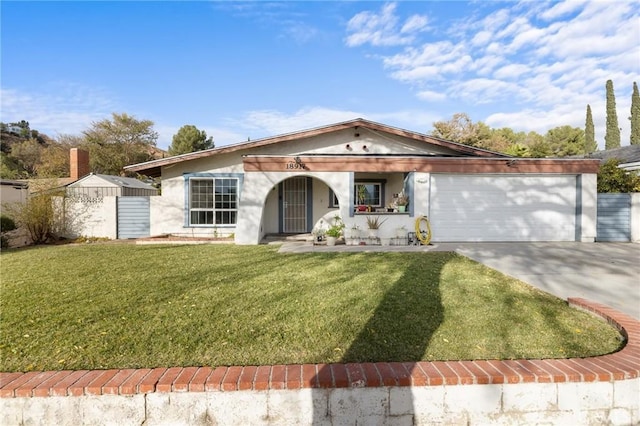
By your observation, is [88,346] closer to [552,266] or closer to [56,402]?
[56,402]

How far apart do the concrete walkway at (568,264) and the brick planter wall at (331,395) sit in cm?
237

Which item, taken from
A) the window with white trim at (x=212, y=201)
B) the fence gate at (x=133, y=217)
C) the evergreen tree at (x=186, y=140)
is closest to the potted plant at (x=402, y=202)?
the window with white trim at (x=212, y=201)

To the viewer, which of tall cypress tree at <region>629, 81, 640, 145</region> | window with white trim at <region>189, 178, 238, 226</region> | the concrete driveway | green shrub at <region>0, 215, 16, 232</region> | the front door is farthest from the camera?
tall cypress tree at <region>629, 81, 640, 145</region>

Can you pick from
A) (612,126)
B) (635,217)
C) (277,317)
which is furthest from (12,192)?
(612,126)

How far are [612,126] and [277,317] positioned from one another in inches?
1655

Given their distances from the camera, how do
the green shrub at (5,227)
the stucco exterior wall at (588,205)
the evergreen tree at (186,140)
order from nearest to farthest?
the green shrub at (5,227)
the stucco exterior wall at (588,205)
the evergreen tree at (186,140)

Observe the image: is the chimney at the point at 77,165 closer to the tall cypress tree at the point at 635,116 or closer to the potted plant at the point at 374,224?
the potted plant at the point at 374,224

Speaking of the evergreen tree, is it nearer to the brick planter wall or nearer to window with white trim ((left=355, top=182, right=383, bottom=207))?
window with white trim ((left=355, top=182, right=383, bottom=207))

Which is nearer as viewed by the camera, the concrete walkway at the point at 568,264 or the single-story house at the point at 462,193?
the concrete walkway at the point at 568,264

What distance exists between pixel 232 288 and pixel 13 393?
2.95 metres

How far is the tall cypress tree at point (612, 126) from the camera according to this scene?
3170cm

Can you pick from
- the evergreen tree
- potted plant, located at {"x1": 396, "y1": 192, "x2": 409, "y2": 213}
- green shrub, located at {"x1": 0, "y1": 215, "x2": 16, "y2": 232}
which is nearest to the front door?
potted plant, located at {"x1": 396, "y1": 192, "x2": 409, "y2": 213}

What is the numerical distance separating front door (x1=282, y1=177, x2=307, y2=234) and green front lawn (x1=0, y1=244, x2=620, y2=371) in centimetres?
669

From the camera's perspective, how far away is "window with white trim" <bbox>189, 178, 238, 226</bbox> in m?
13.1
